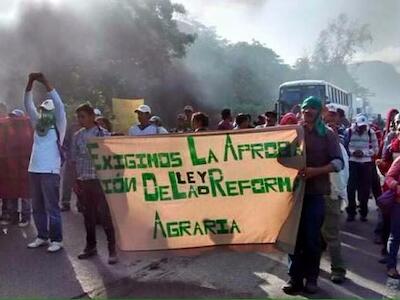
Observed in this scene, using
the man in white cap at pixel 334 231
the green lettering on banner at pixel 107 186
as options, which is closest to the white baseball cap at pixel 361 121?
the man in white cap at pixel 334 231

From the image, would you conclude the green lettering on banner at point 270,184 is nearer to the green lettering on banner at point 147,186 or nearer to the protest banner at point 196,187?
the protest banner at point 196,187

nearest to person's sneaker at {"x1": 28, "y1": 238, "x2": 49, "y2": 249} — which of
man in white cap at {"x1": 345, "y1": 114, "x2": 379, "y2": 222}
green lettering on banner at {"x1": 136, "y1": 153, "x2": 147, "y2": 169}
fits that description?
green lettering on banner at {"x1": 136, "y1": 153, "x2": 147, "y2": 169}

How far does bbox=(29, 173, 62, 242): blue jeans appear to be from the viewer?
5773 millimetres

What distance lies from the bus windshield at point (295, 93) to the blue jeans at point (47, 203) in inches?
650

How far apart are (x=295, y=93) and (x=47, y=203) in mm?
17119

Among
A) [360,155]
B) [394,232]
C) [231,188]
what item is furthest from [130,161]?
[360,155]

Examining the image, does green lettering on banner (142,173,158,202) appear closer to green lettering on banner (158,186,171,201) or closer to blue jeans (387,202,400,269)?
green lettering on banner (158,186,171,201)

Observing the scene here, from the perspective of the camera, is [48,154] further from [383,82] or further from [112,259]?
[383,82]

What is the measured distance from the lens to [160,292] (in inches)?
179

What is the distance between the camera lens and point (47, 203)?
5793 millimetres

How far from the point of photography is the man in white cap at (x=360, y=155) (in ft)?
25.3

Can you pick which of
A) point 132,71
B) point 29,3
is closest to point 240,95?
Result: point 132,71

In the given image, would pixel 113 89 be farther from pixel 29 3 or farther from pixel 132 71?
pixel 29 3

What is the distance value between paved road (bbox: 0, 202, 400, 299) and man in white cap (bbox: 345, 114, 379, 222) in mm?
1692
